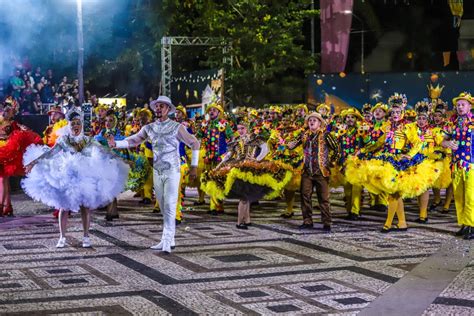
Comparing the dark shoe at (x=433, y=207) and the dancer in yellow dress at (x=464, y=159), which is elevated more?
the dancer in yellow dress at (x=464, y=159)

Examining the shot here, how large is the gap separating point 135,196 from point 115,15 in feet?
57.4

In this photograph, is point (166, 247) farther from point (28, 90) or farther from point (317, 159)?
point (28, 90)

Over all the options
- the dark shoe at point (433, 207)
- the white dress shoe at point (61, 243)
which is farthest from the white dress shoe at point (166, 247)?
the dark shoe at point (433, 207)

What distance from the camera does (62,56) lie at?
31734mm

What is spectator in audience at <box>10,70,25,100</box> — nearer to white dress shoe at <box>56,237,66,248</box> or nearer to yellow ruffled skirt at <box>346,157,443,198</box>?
white dress shoe at <box>56,237,66,248</box>

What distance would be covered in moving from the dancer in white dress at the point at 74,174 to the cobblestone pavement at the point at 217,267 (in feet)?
2.11

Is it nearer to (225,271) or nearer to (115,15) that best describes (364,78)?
(115,15)

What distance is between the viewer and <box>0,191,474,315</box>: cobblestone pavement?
7.62 m

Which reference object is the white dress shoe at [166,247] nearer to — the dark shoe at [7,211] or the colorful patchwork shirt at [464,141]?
the colorful patchwork shirt at [464,141]

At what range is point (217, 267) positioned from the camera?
950 cm

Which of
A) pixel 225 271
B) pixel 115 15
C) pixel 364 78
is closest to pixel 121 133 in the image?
pixel 225 271

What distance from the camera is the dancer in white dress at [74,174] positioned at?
10.7 metres

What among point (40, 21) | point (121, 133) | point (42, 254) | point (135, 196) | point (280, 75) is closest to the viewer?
point (42, 254)

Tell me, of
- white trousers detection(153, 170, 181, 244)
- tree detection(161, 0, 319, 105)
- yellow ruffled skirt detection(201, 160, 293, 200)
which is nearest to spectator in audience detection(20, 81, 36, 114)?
tree detection(161, 0, 319, 105)
